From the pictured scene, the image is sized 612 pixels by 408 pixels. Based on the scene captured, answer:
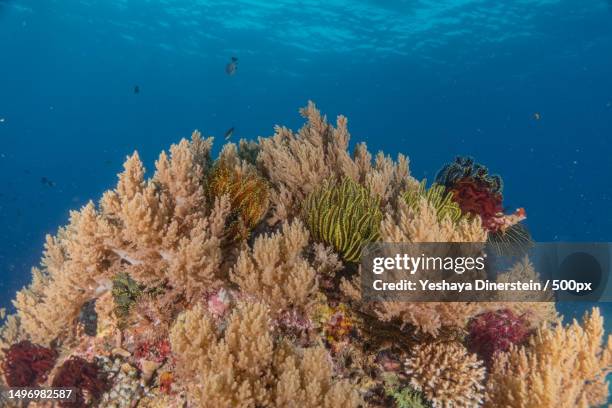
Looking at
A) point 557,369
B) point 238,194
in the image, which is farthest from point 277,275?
point 557,369

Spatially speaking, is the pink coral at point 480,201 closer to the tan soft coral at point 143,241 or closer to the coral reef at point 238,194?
the coral reef at point 238,194

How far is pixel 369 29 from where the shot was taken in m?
53.2

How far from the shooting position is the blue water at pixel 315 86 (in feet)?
165

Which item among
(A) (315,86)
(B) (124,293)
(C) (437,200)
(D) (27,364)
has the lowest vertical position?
(D) (27,364)

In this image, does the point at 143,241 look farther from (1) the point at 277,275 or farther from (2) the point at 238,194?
(1) the point at 277,275

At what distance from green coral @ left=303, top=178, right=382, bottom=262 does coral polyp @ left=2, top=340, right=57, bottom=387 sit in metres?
3.60

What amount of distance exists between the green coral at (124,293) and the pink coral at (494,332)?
419cm

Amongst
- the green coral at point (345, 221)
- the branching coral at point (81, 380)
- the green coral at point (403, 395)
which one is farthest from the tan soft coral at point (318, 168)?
the branching coral at point (81, 380)

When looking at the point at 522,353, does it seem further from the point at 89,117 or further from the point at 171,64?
the point at 89,117

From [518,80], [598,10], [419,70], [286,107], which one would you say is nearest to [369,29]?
[419,70]

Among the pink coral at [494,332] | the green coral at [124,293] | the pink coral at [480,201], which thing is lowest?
the pink coral at [494,332]

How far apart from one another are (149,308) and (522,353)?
13.6ft

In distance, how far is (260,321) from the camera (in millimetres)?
3660

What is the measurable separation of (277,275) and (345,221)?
45.2 inches
